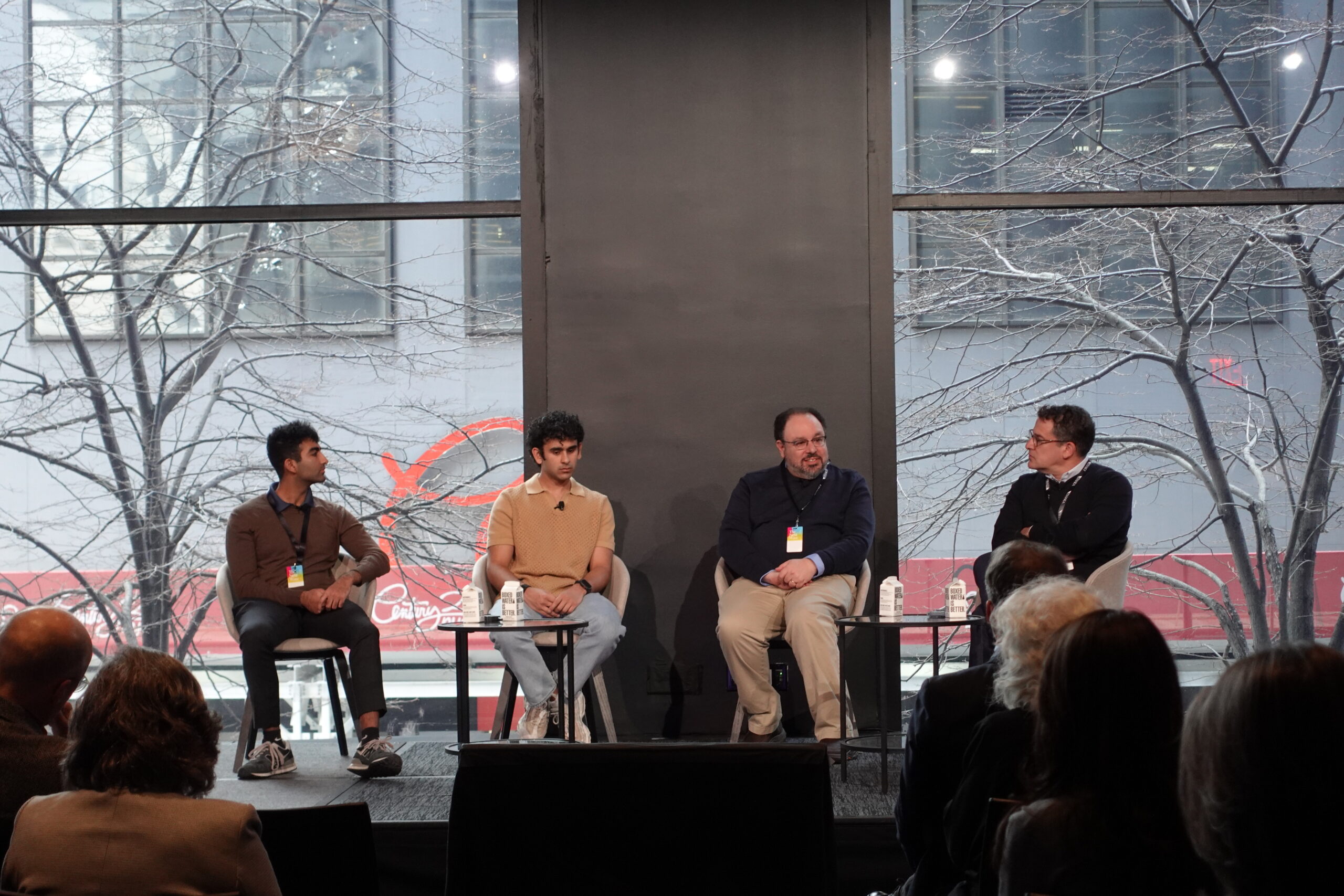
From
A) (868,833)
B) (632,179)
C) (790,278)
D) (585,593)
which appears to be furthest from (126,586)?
(868,833)

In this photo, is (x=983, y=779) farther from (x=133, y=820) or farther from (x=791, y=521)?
(x=791, y=521)

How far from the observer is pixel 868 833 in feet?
10.5

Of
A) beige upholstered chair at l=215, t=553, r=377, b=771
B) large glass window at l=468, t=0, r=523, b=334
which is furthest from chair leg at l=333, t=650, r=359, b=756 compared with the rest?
large glass window at l=468, t=0, r=523, b=334

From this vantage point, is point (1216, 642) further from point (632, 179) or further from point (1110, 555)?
point (632, 179)

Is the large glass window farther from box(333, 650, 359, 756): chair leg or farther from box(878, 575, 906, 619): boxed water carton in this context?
Result: box(878, 575, 906, 619): boxed water carton

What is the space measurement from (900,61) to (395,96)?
232cm

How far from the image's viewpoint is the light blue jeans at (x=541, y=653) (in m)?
4.08

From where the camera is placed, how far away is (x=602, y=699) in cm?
427

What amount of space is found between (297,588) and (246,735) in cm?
55

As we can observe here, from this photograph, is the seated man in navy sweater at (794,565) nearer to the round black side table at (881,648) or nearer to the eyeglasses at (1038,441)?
the round black side table at (881,648)

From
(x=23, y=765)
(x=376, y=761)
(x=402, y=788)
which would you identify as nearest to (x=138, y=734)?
(x=23, y=765)

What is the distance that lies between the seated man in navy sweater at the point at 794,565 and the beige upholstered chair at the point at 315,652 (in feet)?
4.60

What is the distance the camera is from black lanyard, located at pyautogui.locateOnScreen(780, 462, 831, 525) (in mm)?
4391

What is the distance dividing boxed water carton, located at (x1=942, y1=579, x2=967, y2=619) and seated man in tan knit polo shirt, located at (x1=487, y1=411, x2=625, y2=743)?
119cm
